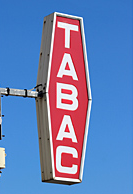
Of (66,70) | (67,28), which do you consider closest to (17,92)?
(66,70)

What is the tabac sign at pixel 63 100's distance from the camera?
22344mm

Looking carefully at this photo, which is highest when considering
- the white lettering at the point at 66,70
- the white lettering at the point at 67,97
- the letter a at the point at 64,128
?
the white lettering at the point at 66,70

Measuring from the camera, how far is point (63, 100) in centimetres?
2288

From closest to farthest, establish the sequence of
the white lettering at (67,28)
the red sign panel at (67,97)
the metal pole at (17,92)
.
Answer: the metal pole at (17,92), the red sign panel at (67,97), the white lettering at (67,28)

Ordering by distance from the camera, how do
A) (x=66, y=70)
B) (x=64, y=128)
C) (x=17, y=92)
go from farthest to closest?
(x=66, y=70) < (x=64, y=128) < (x=17, y=92)

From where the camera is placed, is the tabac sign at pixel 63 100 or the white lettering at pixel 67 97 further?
the white lettering at pixel 67 97

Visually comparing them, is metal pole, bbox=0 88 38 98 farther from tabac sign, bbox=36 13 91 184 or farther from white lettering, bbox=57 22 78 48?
white lettering, bbox=57 22 78 48

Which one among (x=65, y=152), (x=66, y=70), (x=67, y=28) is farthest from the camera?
(x=67, y=28)

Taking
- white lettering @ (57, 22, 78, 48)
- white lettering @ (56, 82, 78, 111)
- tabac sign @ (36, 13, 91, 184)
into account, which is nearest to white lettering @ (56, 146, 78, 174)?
tabac sign @ (36, 13, 91, 184)

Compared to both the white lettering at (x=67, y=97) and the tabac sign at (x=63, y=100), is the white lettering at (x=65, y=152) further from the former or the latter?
the white lettering at (x=67, y=97)

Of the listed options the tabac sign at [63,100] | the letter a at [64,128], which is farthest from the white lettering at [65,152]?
the letter a at [64,128]

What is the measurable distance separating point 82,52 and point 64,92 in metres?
1.76

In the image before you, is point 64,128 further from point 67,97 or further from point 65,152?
point 67,97

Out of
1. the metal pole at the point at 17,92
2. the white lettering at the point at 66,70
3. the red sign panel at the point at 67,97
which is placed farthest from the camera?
the white lettering at the point at 66,70
